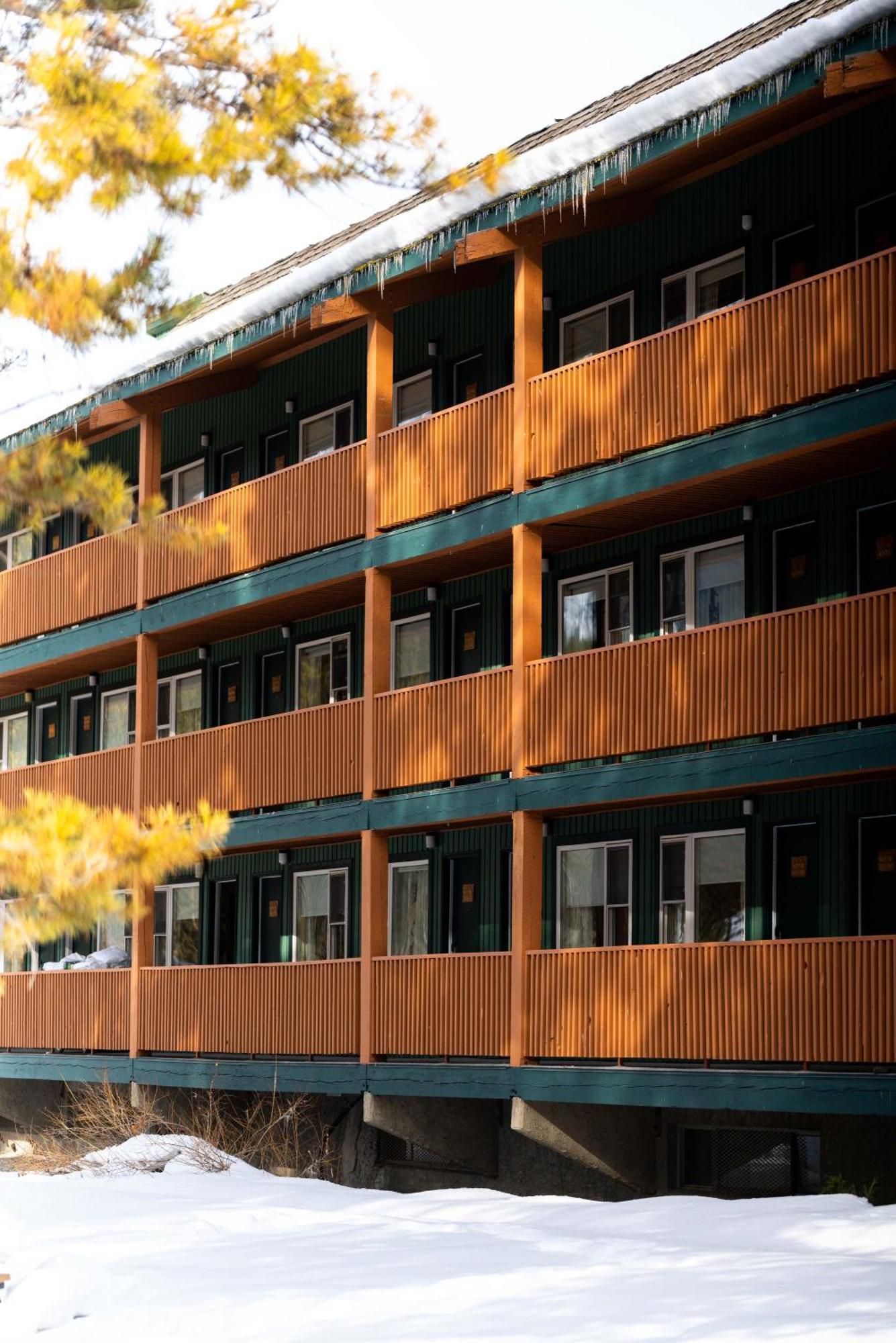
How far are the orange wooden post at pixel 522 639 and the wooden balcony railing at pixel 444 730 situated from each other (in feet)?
0.70

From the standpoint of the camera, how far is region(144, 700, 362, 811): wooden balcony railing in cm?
2745

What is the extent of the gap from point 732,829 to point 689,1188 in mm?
3972

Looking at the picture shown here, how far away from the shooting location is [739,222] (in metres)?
24.8

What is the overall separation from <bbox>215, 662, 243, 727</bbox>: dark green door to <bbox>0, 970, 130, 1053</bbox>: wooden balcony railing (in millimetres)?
4238

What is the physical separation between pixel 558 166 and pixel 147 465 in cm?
976

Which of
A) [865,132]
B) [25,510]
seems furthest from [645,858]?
[25,510]

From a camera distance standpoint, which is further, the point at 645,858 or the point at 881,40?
the point at 645,858

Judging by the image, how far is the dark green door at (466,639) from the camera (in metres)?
28.2

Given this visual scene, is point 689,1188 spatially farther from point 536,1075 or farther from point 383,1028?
point 383,1028

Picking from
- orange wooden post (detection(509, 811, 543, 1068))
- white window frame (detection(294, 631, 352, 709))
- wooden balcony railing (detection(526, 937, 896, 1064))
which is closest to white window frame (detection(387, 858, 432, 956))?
white window frame (detection(294, 631, 352, 709))

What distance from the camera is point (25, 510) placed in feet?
44.0

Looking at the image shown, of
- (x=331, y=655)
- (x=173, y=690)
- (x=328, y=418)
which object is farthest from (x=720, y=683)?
(x=173, y=690)

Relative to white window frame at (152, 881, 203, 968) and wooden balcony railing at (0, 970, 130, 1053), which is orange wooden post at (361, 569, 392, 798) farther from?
white window frame at (152, 881, 203, 968)

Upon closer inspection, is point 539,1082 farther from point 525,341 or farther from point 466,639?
point 525,341
